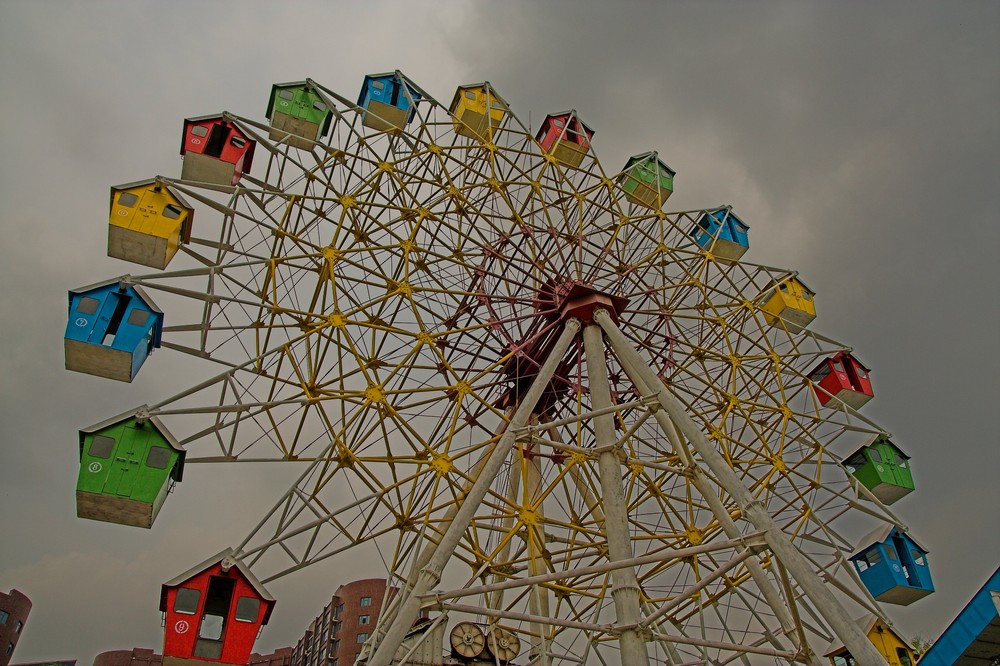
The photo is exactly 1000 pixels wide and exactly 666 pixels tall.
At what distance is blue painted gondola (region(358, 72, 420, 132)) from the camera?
22688 mm

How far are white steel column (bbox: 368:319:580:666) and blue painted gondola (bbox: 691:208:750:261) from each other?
10624 millimetres

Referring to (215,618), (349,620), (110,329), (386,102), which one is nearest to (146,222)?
(110,329)

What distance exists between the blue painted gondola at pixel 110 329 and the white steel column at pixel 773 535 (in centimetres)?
1122

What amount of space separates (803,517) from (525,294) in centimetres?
1043

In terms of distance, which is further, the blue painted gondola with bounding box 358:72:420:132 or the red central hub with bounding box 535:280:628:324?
the blue painted gondola with bounding box 358:72:420:132

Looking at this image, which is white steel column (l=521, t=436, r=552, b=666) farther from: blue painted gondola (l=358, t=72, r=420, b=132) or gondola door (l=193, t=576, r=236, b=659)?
blue painted gondola (l=358, t=72, r=420, b=132)

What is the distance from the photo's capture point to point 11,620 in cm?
5859

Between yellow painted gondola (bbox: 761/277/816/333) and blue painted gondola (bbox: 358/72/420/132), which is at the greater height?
blue painted gondola (bbox: 358/72/420/132)

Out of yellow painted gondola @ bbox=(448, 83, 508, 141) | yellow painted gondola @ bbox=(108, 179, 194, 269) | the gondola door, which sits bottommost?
the gondola door

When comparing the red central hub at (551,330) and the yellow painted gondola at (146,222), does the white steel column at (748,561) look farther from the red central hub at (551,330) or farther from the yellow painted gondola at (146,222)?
the yellow painted gondola at (146,222)

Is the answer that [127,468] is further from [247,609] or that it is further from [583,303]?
[583,303]

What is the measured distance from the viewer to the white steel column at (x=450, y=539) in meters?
12.9

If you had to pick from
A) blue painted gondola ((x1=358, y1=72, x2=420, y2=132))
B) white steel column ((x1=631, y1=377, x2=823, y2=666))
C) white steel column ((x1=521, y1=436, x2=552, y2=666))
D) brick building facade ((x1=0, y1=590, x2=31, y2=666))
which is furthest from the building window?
brick building facade ((x1=0, y1=590, x2=31, y2=666))

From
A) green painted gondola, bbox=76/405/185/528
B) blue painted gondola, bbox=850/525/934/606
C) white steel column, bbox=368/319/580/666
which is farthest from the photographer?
blue painted gondola, bbox=850/525/934/606
